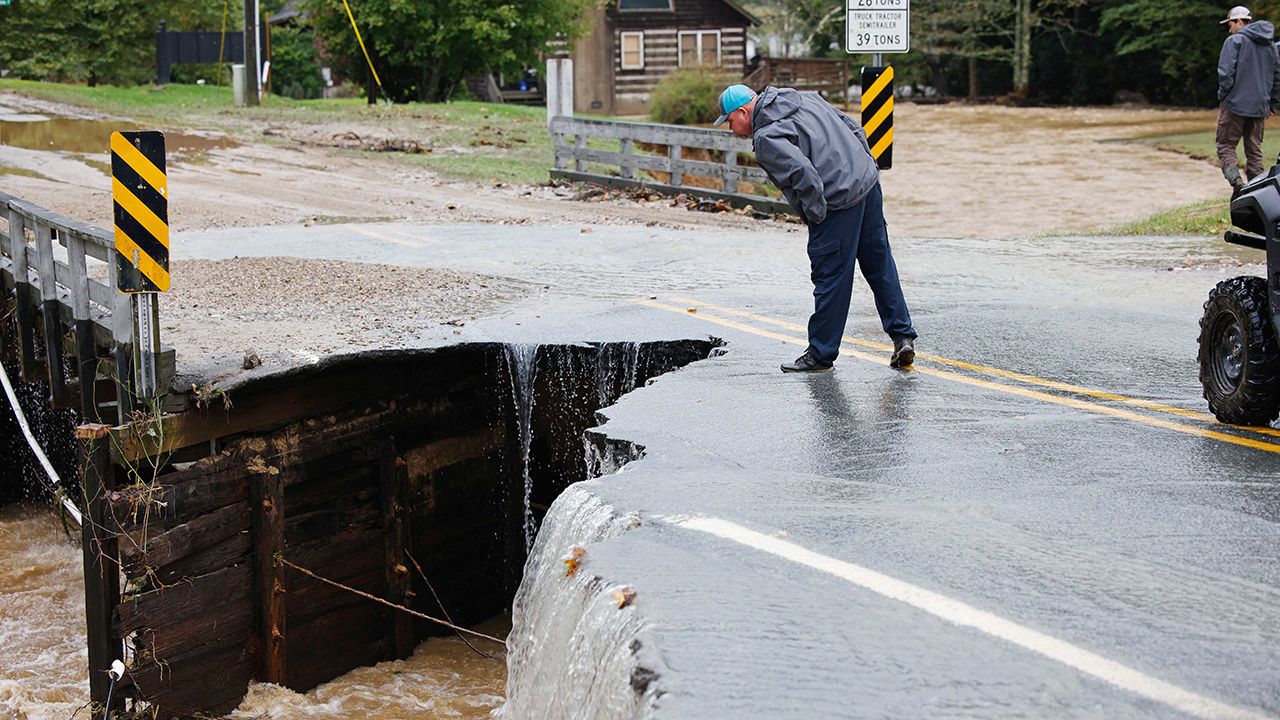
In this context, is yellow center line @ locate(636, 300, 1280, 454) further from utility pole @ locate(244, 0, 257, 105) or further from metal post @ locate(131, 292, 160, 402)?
utility pole @ locate(244, 0, 257, 105)

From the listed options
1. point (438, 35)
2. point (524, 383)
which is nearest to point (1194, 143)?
point (438, 35)

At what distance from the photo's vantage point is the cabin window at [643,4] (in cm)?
5034

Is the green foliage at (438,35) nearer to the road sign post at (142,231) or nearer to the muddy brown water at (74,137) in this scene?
the muddy brown water at (74,137)

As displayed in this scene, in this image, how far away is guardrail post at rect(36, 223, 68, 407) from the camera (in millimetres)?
10477

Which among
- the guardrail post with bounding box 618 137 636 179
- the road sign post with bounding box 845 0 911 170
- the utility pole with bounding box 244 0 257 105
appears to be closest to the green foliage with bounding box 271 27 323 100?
the utility pole with bounding box 244 0 257 105

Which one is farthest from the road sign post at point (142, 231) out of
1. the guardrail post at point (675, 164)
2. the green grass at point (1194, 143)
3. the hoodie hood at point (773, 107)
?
the green grass at point (1194, 143)

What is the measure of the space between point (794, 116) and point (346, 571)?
501 cm

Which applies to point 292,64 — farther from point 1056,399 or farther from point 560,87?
point 1056,399

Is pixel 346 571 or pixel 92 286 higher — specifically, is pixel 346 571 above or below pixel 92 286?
below

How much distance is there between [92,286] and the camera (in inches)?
373

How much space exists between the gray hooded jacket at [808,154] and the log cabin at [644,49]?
43130 millimetres

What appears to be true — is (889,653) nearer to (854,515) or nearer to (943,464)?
(854,515)

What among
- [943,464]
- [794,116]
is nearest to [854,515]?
[943,464]

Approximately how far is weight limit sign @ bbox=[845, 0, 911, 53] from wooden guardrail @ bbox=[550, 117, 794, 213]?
12.3 ft
